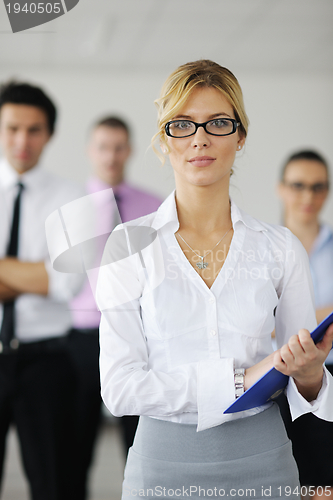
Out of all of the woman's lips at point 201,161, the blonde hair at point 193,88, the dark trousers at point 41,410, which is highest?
the blonde hair at point 193,88

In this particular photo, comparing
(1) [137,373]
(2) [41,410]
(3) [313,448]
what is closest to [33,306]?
Result: (2) [41,410]

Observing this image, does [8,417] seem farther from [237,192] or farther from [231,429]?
[237,192]

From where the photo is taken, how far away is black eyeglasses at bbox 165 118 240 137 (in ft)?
2.59

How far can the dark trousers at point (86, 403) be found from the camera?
4.27ft

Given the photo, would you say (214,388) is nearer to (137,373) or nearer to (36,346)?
(137,373)

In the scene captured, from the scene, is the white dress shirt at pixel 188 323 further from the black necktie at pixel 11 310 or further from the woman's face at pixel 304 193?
the black necktie at pixel 11 310

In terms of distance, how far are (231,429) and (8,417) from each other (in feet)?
2.47

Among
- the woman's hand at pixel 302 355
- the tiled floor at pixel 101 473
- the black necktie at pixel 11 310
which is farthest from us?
the tiled floor at pixel 101 473

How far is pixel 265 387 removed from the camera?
30.2 inches

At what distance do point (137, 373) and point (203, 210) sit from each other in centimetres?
29

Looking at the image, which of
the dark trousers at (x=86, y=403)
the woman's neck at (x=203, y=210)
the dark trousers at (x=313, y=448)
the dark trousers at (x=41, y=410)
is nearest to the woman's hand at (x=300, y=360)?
the woman's neck at (x=203, y=210)

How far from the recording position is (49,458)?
139 centimetres

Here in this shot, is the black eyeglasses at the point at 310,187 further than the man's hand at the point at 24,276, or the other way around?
the man's hand at the point at 24,276

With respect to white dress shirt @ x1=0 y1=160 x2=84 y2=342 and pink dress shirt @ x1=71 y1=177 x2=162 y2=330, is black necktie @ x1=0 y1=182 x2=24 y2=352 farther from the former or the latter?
pink dress shirt @ x1=71 y1=177 x2=162 y2=330
